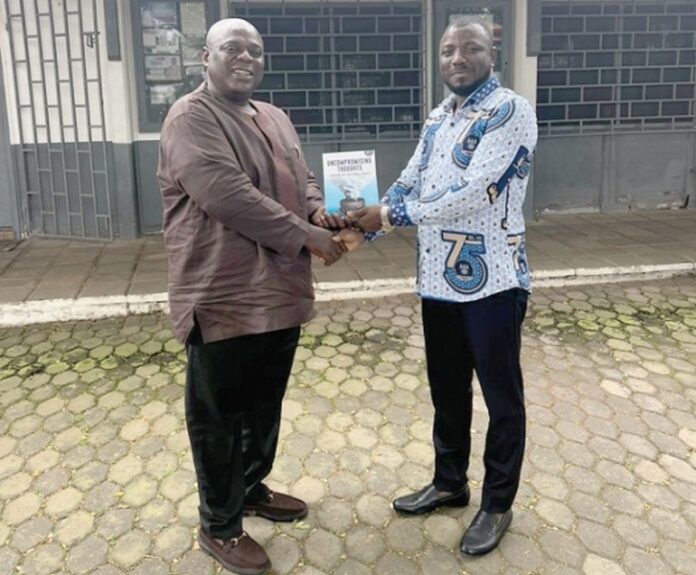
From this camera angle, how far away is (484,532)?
2568mm

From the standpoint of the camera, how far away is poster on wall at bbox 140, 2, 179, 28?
22.3 feet

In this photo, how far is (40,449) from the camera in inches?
131

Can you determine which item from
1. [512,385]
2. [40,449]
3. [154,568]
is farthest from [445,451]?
[40,449]

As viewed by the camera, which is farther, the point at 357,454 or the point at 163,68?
the point at 163,68

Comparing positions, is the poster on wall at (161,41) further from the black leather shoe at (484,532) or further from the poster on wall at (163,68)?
the black leather shoe at (484,532)

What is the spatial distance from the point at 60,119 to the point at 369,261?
335cm

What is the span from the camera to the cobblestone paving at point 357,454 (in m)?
2.57

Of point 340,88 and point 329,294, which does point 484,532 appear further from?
point 340,88

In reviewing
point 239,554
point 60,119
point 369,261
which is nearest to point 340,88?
point 369,261

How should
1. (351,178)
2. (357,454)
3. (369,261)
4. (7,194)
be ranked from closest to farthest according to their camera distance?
(357,454) < (351,178) < (369,261) < (7,194)

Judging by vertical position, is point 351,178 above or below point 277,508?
above

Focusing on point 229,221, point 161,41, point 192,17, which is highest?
point 192,17

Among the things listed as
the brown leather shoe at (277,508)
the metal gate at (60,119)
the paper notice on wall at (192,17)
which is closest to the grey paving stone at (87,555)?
the brown leather shoe at (277,508)

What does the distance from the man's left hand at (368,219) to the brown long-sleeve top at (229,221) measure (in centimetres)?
24
